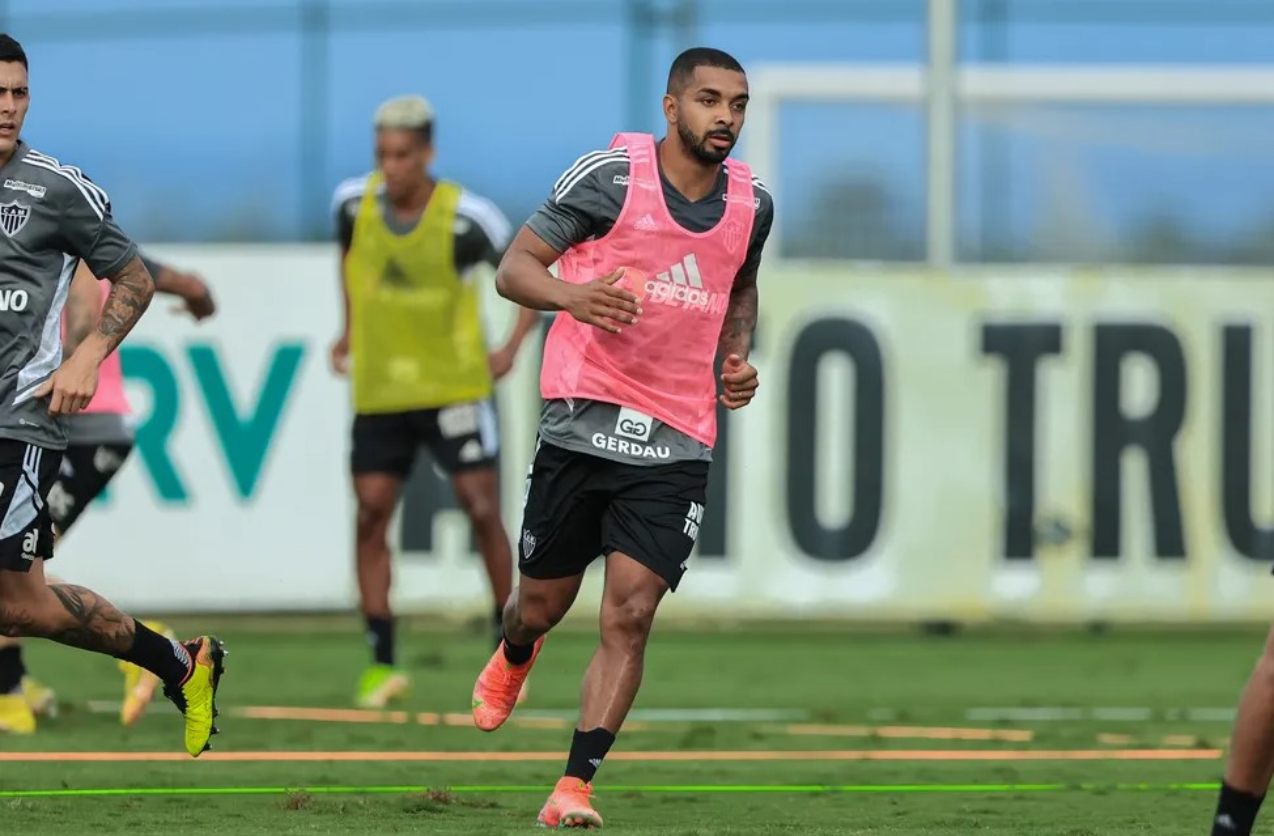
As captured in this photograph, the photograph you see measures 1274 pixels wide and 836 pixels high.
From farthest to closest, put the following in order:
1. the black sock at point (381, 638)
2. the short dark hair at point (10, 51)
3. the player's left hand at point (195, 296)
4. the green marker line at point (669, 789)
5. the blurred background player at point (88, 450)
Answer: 1. the black sock at point (381, 638)
2. the blurred background player at point (88, 450)
3. the player's left hand at point (195, 296)
4. the green marker line at point (669, 789)
5. the short dark hair at point (10, 51)

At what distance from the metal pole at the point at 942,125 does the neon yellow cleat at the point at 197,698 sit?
855 centimetres

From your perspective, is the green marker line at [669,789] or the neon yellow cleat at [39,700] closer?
the green marker line at [669,789]

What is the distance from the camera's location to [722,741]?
10.7 meters

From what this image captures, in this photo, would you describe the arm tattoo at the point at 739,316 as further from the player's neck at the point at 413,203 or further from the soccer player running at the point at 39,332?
the player's neck at the point at 413,203

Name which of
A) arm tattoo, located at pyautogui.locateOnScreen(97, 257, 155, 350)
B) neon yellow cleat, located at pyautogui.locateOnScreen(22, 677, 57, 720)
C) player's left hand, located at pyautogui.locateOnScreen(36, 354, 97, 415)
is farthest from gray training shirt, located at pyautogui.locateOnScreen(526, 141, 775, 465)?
neon yellow cleat, located at pyautogui.locateOnScreen(22, 677, 57, 720)

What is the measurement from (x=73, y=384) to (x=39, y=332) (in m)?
0.25

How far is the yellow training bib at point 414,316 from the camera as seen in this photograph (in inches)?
491

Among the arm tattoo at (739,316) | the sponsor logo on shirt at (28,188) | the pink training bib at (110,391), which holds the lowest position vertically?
the pink training bib at (110,391)

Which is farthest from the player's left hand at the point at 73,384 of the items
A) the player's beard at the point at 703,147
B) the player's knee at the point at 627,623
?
the player's beard at the point at 703,147

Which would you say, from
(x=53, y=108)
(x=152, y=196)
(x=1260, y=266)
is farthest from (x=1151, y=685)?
(x=53, y=108)

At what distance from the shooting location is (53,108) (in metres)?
24.0

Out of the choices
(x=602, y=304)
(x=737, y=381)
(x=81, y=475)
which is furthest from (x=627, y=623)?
(x=81, y=475)

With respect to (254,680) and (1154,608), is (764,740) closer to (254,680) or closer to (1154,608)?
(254,680)

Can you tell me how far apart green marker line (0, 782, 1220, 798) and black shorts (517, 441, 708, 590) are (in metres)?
0.80
